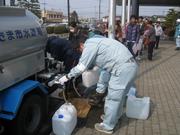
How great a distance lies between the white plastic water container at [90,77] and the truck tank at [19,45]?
1.21m

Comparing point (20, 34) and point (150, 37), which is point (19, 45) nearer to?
point (20, 34)

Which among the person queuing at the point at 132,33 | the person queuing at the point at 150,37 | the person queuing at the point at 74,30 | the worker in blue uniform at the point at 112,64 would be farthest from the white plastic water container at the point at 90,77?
the person queuing at the point at 150,37

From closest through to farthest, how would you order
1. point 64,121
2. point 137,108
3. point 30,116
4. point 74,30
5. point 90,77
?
point 64,121, point 30,116, point 137,108, point 90,77, point 74,30

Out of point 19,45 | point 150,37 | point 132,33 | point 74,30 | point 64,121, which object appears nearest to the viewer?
point 19,45

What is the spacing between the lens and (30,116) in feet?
18.0

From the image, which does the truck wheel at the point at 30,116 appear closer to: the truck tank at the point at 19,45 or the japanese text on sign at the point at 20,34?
the truck tank at the point at 19,45

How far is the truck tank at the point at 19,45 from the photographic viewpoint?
4.71m

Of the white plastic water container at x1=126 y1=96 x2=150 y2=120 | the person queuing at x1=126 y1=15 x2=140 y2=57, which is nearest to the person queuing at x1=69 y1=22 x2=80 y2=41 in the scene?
the white plastic water container at x1=126 y1=96 x2=150 y2=120

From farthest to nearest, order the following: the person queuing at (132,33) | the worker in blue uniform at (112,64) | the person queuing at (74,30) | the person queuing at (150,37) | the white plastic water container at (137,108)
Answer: the person queuing at (150,37)
the person queuing at (132,33)
the person queuing at (74,30)
the white plastic water container at (137,108)
the worker in blue uniform at (112,64)

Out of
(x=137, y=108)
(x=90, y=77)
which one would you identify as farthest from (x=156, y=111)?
(x=90, y=77)

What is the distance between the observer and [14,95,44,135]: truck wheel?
196 inches

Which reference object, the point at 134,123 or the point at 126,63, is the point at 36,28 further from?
the point at 134,123

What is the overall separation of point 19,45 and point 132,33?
28.6 ft

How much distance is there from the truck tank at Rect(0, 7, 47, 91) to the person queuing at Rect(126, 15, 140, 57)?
758 cm
